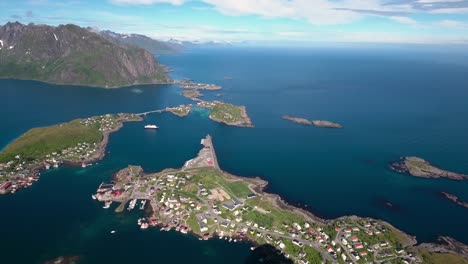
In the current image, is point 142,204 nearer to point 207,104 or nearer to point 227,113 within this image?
point 227,113

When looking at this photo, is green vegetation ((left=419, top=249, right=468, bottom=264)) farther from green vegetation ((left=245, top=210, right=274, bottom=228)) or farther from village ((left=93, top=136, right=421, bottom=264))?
green vegetation ((left=245, top=210, right=274, bottom=228))

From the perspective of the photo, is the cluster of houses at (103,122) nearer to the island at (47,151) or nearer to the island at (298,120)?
the island at (47,151)

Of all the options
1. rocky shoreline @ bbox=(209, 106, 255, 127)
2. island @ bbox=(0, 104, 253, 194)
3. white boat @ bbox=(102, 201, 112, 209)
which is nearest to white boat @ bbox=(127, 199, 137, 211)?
white boat @ bbox=(102, 201, 112, 209)

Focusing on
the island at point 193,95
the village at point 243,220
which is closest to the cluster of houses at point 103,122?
the village at point 243,220

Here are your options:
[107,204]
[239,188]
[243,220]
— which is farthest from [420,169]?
[107,204]

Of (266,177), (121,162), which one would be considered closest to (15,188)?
(121,162)

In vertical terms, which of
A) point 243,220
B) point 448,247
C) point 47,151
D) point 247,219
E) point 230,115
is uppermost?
point 230,115
